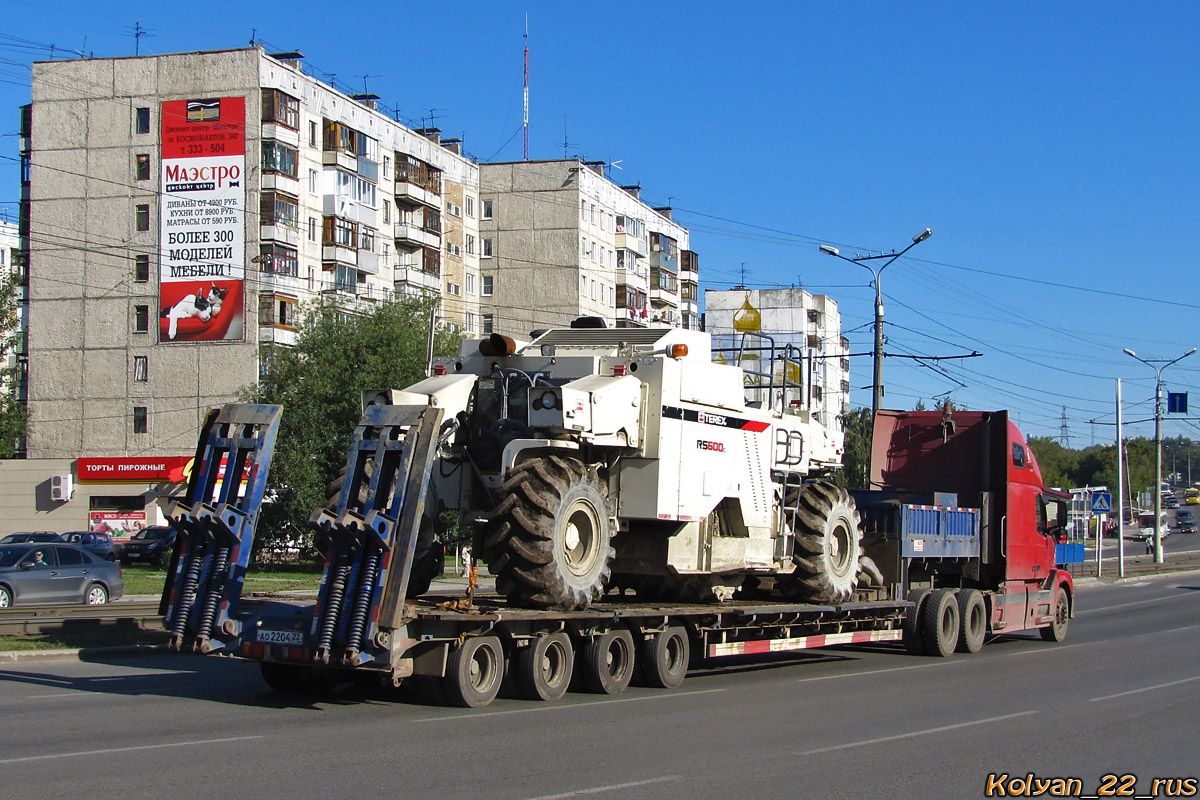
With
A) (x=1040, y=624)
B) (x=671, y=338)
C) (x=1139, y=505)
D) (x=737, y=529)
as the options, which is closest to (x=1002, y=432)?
(x=1040, y=624)

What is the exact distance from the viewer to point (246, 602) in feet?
38.4

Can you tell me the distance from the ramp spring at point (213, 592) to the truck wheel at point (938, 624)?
35.0 ft

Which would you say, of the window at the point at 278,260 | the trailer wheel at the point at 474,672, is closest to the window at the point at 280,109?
the window at the point at 278,260

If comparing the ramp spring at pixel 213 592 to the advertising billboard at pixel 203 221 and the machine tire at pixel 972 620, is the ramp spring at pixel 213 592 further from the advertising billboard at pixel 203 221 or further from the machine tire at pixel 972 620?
the advertising billboard at pixel 203 221

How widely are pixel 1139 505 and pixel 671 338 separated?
12019 cm

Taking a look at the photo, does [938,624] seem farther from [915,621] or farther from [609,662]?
[609,662]

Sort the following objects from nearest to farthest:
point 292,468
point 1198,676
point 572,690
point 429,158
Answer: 1. point 572,690
2. point 1198,676
3. point 292,468
4. point 429,158

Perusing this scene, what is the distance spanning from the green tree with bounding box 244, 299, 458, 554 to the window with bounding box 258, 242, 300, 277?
18.2 ft

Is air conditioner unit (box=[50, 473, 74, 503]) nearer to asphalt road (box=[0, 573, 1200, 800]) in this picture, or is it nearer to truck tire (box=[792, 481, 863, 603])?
asphalt road (box=[0, 573, 1200, 800])

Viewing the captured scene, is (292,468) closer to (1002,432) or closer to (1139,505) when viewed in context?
(1002,432)

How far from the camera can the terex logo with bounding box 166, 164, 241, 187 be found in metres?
52.4

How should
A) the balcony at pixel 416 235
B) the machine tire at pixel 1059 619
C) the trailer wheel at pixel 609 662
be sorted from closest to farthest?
the trailer wheel at pixel 609 662 → the machine tire at pixel 1059 619 → the balcony at pixel 416 235

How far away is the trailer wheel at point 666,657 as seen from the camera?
43.5 feet

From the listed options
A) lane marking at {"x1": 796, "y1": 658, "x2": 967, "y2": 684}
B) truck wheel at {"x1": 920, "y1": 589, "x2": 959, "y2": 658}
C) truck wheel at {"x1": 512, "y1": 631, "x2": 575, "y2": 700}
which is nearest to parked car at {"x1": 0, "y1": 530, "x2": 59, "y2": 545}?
truck wheel at {"x1": 920, "y1": 589, "x2": 959, "y2": 658}
